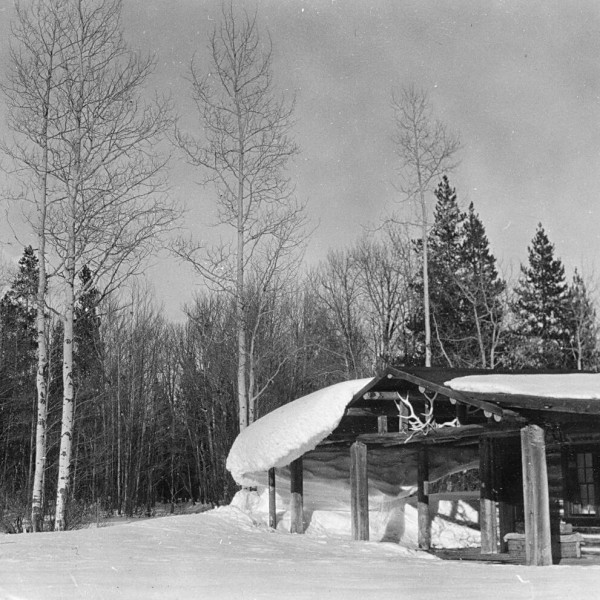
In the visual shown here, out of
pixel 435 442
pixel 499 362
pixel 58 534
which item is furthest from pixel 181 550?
pixel 499 362

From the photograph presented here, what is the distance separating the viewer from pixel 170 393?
49.1 metres

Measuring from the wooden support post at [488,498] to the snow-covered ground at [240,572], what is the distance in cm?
141

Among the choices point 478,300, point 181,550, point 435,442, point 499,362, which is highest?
point 478,300

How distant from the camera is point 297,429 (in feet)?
48.5

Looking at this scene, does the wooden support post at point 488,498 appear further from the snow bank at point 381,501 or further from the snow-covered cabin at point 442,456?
the snow bank at point 381,501

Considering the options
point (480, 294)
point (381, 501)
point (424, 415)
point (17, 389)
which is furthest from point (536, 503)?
point (17, 389)

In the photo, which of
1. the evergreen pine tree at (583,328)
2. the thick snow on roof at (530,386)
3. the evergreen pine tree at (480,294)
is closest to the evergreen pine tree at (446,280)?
the evergreen pine tree at (480,294)

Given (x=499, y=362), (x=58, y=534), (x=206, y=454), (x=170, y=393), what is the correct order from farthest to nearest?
(x=170, y=393)
(x=206, y=454)
(x=499, y=362)
(x=58, y=534)

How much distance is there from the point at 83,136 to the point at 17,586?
14231 mm

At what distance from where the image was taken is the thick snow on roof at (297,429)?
47.4 feet

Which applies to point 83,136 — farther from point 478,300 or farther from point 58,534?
point 478,300

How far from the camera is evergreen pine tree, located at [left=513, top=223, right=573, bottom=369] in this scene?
42.4m

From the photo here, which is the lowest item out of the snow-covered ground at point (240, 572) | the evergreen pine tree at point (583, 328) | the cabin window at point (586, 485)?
the snow-covered ground at point (240, 572)

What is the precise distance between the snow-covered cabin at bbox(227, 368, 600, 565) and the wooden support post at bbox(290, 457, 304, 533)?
0.07 feet
